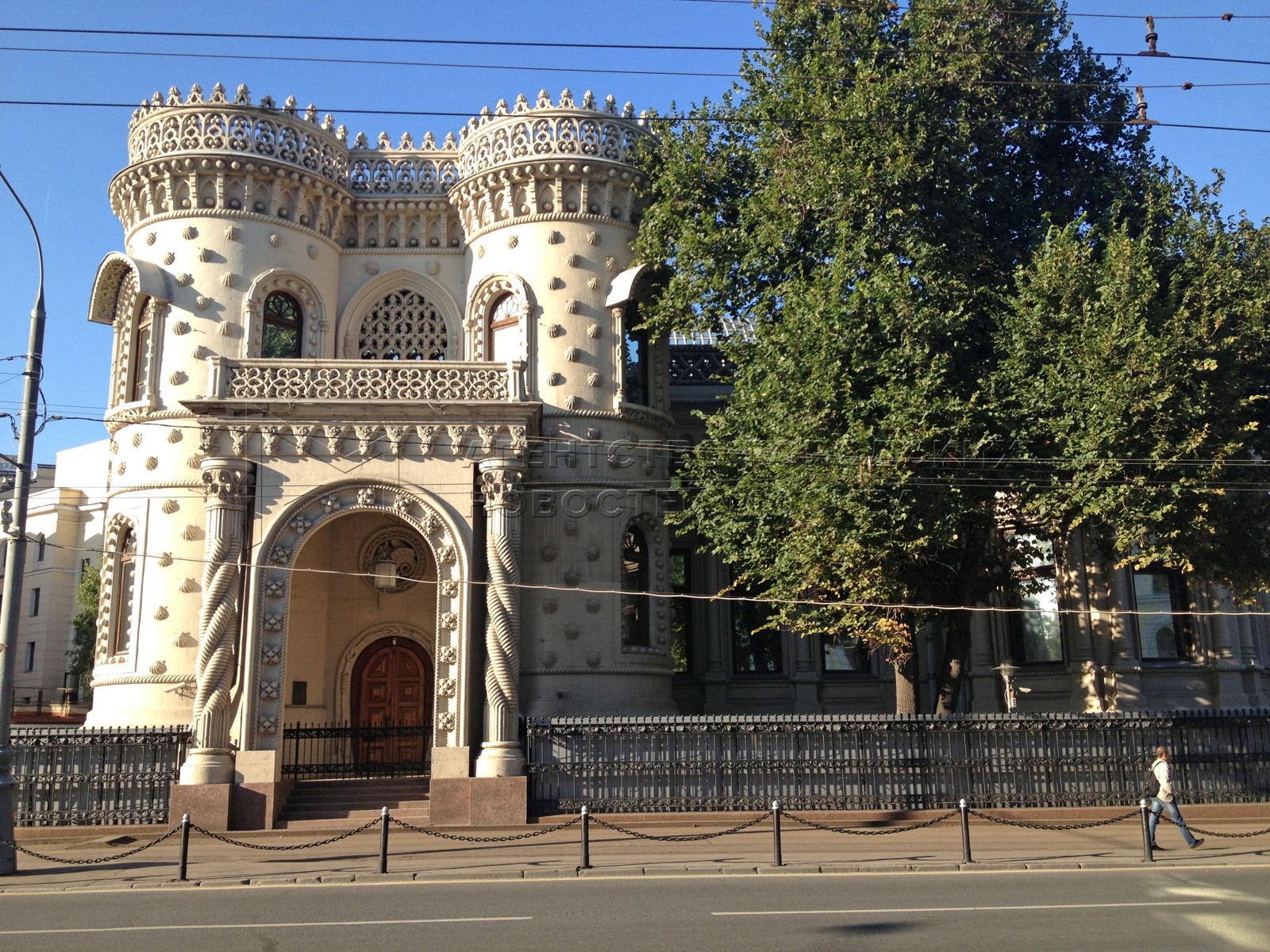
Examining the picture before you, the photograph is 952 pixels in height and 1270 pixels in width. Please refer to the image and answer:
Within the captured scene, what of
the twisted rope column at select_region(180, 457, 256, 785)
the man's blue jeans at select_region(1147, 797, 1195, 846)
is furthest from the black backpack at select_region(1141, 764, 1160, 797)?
A: the twisted rope column at select_region(180, 457, 256, 785)

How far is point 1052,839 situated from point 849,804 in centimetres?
353

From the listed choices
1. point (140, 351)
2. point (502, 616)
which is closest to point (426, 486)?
point (502, 616)

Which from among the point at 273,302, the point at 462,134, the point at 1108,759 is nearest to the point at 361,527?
the point at 273,302

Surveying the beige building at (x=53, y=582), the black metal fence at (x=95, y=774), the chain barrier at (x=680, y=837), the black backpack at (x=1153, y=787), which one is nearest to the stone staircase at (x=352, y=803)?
the black metal fence at (x=95, y=774)

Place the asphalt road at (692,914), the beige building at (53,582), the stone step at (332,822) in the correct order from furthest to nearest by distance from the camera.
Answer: the beige building at (53,582), the stone step at (332,822), the asphalt road at (692,914)

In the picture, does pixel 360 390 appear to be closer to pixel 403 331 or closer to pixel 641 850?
pixel 403 331

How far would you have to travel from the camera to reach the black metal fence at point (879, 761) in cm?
1992

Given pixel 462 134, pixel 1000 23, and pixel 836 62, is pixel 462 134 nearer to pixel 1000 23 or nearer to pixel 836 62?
pixel 836 62

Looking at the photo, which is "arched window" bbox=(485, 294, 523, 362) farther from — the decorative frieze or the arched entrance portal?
the arched entrance portal

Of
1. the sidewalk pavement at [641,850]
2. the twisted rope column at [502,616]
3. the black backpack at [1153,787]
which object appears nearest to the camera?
the sidewalk pavement at [641,850]

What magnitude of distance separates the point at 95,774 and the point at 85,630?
70.8 feet

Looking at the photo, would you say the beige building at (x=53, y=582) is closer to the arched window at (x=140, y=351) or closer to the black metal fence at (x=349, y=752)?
the arched window at (x=140, y=351)

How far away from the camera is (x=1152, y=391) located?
60.2 feet

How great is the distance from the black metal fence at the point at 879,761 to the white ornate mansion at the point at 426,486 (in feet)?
5.40
